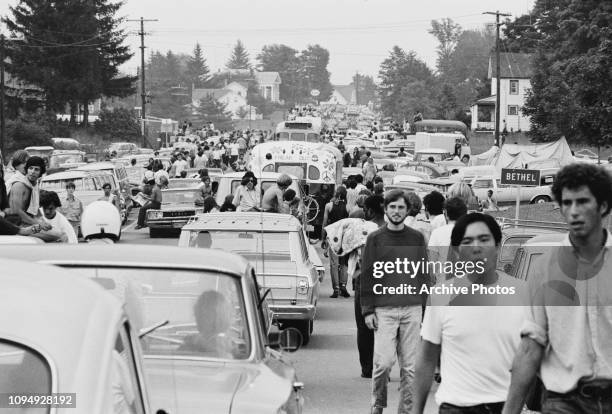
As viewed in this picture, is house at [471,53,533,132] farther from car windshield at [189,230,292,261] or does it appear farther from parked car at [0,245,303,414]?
parked car at [0,245,303,414]

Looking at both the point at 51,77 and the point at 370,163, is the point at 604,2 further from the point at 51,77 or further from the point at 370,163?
the point at 51,77

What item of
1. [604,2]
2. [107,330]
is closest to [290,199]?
[107,330]

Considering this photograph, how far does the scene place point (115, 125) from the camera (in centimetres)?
9762

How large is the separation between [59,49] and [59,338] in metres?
90.7

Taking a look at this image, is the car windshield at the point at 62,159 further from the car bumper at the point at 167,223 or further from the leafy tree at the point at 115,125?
the leafy tree at the point at 115,125

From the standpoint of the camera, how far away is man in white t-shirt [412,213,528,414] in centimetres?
666

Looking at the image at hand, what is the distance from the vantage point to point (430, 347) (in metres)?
6.93

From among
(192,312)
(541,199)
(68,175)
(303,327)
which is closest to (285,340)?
(192,312)

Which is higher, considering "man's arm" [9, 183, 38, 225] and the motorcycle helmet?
the motorcycle helmet

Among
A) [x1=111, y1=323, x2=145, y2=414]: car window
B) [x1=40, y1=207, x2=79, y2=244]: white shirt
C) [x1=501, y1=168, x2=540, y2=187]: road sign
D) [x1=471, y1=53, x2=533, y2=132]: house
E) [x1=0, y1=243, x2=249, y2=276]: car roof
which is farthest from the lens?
[x1=471, y1=53, x2=533, y2=132]: house

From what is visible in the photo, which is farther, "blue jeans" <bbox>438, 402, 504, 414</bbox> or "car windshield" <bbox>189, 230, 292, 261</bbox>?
"car windshield" <bbox>189, 230, 292, 261</bbox>

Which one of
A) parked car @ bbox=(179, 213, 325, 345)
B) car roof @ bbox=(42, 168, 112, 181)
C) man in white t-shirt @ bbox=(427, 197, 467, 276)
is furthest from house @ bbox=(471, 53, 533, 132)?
man in white t-shirt @ bbox=(427, 197, 467, 276)

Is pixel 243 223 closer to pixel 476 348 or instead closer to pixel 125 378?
pixel 476 348

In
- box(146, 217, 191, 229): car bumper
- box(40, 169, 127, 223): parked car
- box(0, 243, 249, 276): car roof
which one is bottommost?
box(146, 217, 191, 229): car bumper
